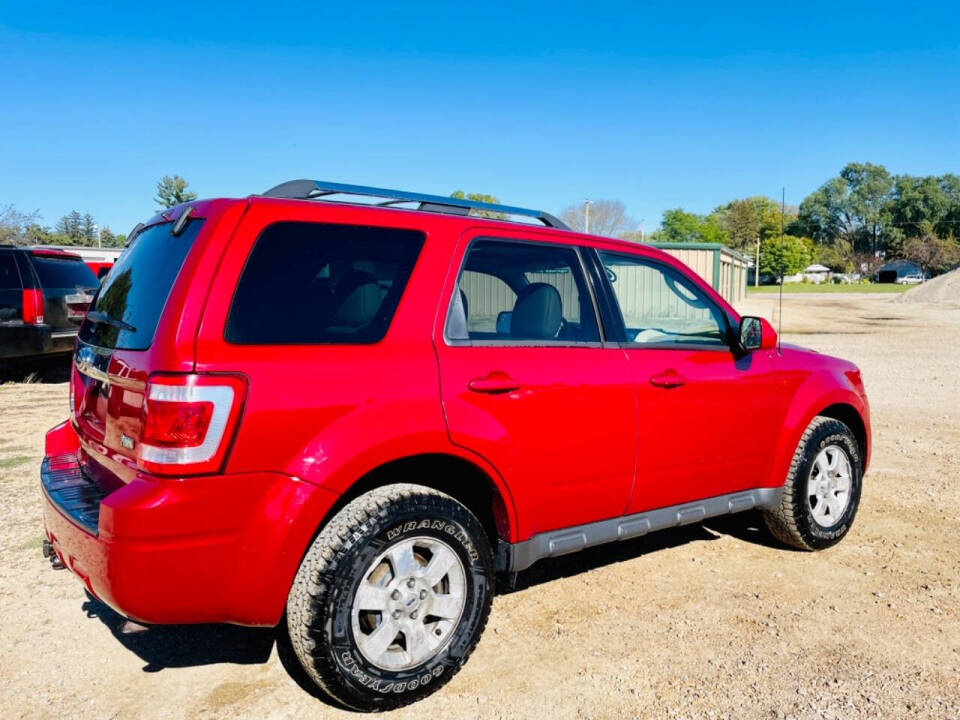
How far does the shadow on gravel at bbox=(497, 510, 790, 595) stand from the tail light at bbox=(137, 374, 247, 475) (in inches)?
82.6

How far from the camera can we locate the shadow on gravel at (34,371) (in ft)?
33.8

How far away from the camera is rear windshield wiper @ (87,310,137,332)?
2.81 metres

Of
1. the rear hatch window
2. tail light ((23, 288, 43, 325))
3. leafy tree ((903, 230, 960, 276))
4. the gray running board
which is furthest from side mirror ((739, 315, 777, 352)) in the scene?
leafy tree ((903, 230, 960, 276))

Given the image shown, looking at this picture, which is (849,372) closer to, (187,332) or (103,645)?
(187,332)

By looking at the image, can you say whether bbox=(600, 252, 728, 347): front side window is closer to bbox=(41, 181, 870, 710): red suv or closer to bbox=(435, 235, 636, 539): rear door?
bbox=(41, 181, 870, 710): red suv

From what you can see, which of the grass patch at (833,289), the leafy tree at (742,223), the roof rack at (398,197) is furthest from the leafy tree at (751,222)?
the roof rack at (398,197)

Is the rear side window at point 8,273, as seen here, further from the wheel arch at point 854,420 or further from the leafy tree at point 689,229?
the leafy tree at point 689,229

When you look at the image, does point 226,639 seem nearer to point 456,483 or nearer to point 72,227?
point 456,483

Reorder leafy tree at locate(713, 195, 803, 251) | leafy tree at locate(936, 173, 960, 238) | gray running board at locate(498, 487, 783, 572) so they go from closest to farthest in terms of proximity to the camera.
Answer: gray running board at locate(498, 487, 783, 572)
leafy tree at locate(936, 173, 960, 238)
leafy tree at locate(713, 195, 803, 251)

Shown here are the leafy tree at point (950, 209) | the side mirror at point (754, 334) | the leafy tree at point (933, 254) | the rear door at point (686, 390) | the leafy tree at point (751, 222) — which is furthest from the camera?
the leafy tree at point (751, 222)

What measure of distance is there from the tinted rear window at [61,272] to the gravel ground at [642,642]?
18.1 ft

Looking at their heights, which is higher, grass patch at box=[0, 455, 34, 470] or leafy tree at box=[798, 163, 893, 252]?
leafy tree at box=[798, 163, 893, 252]

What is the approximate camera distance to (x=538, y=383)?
10.6 feet

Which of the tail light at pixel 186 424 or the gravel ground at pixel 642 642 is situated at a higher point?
the tail light at pixel 186 424
